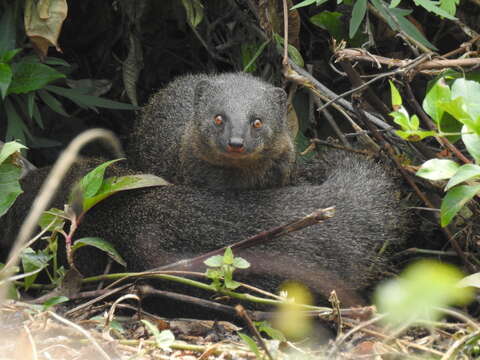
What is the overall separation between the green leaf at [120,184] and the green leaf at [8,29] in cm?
92

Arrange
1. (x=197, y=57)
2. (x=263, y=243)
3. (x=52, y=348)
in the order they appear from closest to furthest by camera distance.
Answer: (x=52, y=348) → (x=263, y=243) → (x=197, y=57)

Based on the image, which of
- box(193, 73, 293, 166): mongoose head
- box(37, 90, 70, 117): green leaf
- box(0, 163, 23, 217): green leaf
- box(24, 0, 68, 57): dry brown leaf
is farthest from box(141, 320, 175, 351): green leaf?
box(37, 90, 70, 117): green leaf

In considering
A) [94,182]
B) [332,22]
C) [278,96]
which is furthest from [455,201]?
[332,22]

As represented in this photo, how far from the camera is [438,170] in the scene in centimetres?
204

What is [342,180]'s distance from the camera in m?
2.88

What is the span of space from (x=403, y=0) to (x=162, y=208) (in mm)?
1603

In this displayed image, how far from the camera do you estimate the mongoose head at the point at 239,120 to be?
2.76 metres

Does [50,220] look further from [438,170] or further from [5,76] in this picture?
[438,170]

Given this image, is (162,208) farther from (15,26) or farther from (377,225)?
(15,26)

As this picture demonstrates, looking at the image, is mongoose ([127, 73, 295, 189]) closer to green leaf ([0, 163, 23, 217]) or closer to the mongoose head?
the mongoose head

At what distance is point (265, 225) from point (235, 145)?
327 millimetres

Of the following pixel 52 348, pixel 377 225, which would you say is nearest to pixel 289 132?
pixel 377 225

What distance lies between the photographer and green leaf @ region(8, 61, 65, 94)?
9.91 ft

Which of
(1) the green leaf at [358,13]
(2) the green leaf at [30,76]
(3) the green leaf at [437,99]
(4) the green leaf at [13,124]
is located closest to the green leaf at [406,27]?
(1) the green leaf at [358,13]
